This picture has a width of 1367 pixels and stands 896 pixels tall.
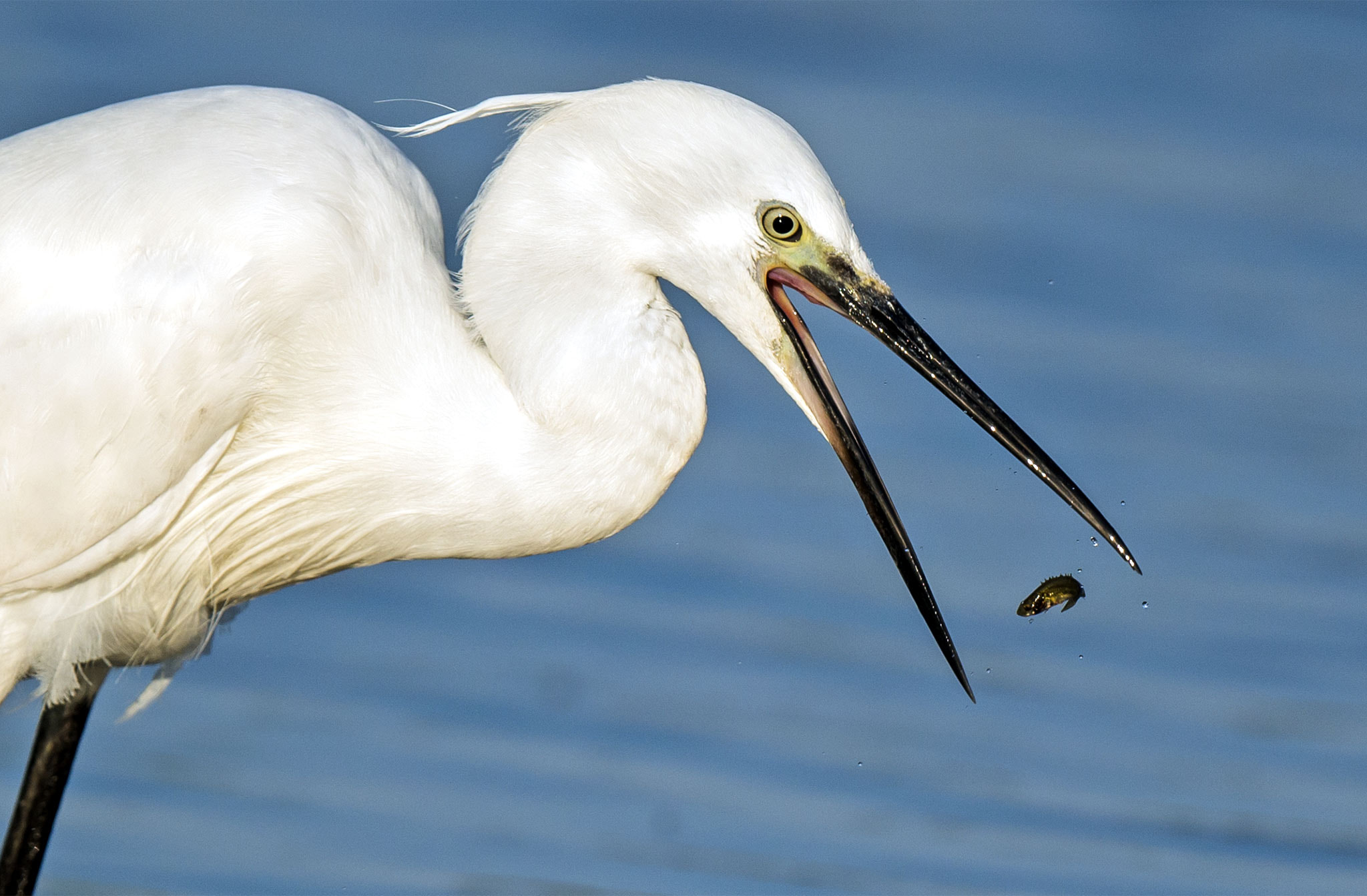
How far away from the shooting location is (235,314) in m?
4.01

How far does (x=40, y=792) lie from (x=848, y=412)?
208 cm

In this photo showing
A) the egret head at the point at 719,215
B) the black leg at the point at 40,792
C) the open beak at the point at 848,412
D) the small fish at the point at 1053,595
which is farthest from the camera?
the small fish at the point at 1053,595

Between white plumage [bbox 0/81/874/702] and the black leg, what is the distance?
21.6 inches

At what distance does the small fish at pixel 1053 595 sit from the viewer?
513cm

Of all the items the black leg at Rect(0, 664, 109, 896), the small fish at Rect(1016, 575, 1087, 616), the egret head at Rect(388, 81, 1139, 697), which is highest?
the egret head at Rect(388, 81, 1139, 697)

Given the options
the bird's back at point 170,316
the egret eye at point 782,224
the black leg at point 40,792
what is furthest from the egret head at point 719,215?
the black leg at point 40,792

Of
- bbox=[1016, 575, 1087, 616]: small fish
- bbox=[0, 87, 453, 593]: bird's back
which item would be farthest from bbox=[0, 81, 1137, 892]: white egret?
bbox=[1016, 575, 1087, 616]: small fish

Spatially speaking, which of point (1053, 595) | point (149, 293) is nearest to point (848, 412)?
point (1053, 595)

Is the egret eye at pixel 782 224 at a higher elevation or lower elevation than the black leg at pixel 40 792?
higher

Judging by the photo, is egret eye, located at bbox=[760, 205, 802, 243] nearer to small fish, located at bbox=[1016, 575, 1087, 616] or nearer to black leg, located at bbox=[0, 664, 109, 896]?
small fish, located at bbox=[1016, 575, 1087, 616]

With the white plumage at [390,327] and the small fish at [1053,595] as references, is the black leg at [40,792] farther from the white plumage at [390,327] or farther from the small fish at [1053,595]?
the small fish at [1053,595]

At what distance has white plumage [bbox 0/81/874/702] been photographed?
395cm

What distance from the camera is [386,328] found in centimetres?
407

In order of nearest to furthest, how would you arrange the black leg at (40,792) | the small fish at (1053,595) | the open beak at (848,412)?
the open beak at (848,412) → the black leg at (40,792) → the small fish at (1053,595)
